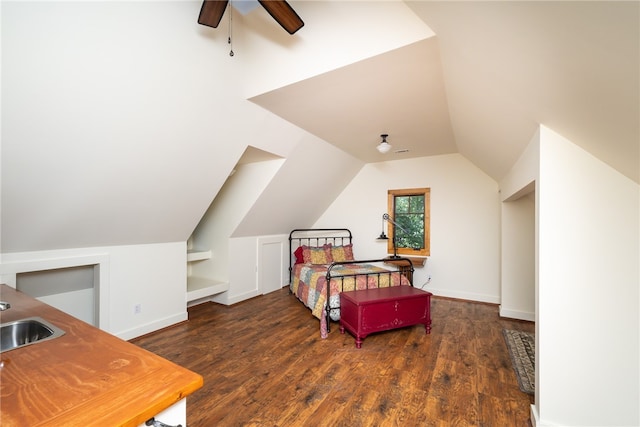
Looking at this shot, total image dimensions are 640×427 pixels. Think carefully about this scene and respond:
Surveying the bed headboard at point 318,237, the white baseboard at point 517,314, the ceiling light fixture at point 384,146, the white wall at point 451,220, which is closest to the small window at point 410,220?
the white wall at point 451,220

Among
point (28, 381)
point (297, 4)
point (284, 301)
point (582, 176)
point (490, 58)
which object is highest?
point (297, 4)

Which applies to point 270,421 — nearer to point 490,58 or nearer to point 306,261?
point 490,58

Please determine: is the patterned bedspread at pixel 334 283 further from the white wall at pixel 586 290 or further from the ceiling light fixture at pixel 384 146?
the white wall at pixel 586 290

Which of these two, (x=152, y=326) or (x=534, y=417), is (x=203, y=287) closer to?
(x=152, y=326)

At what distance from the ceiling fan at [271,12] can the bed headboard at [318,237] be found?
400 cm

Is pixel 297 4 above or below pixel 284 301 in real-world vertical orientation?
above

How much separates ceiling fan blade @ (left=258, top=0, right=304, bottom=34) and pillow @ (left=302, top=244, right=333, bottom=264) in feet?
11.6

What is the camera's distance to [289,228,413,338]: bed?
346 cm

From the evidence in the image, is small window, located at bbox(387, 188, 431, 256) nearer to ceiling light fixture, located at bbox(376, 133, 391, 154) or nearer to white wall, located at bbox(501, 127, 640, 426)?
ceiling light fixture, located at bbox(376, 133, 391, 154)

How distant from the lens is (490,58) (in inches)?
59.4

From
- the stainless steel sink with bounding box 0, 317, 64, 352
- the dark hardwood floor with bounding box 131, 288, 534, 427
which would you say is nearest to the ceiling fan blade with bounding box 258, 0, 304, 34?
the stainless steel sink with bounding box 0, 317, 64, 352

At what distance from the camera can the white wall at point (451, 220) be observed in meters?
4.40

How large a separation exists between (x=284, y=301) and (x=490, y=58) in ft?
13.0

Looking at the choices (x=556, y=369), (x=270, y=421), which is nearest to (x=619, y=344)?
(x=556, y=369)
